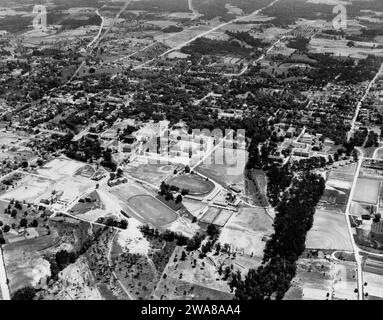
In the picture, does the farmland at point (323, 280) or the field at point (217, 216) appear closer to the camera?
the farmland at point (323, 280)

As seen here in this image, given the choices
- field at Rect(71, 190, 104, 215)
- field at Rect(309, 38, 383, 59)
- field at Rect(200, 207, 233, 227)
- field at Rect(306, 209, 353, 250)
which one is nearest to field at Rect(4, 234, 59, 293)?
field at Rect(71, 190, 104, 215)

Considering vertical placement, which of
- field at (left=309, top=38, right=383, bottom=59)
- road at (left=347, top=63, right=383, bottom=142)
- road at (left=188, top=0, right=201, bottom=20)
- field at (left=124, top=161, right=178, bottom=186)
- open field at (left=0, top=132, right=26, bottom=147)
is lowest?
field at (left=124, top=161, right=178, bottom=186)

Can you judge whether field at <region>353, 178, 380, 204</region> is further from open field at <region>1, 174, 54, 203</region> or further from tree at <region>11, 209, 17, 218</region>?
tree at <region>11, 209, 17, 218</region>

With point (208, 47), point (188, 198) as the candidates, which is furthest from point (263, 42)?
point (188, 198)

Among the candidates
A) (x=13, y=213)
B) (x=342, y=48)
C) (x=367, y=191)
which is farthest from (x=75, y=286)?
(x=342, y=48)

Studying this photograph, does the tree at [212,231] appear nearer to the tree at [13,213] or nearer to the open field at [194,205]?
the open field at [194,205]

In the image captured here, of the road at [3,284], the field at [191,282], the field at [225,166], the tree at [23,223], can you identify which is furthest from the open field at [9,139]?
the field at [191,282]
